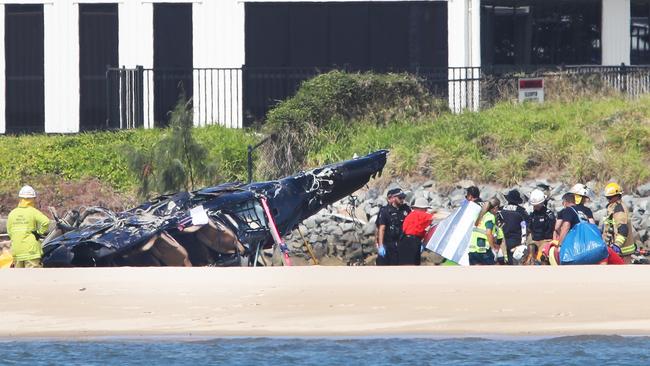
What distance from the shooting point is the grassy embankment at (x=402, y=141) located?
2725 cm

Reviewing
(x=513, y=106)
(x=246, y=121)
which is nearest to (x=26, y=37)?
(x=246, y=121)

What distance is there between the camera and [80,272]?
67.2 ft

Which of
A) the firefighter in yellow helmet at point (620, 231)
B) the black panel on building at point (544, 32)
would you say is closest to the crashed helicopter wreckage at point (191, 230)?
the firefighter in yellow helmet at point (620, 231)

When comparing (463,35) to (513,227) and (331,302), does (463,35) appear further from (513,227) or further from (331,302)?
(331,302)

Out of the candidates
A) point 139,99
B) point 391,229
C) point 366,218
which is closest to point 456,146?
point 366,218

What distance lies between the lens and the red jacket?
869 inches

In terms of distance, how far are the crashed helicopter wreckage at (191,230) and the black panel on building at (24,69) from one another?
10072 millimetres

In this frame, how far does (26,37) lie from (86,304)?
14.5 meters

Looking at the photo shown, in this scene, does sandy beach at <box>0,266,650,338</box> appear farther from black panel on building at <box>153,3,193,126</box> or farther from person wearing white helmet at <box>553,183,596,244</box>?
black panel on building at <box>153,3,193,126</box>

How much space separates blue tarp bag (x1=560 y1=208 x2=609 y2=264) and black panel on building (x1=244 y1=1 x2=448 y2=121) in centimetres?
1196

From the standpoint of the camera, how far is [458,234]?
2175 centimetres

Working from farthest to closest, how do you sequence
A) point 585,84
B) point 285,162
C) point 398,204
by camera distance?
1. point 585,84
2. point 285,162
3. point 398,204

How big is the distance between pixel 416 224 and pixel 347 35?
1099cm

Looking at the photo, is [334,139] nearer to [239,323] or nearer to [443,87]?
[443,87]
